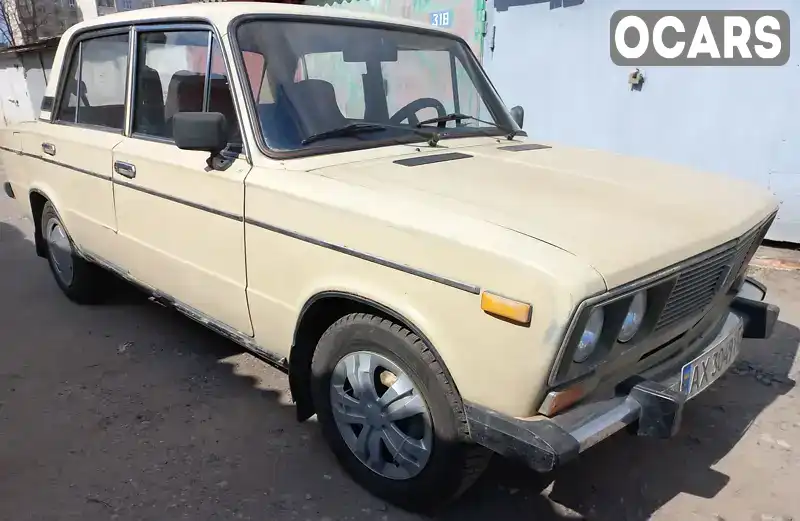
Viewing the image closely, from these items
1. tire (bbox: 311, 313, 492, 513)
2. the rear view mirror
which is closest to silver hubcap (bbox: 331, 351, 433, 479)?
tire (bbox: 311, 313, 492, 513)

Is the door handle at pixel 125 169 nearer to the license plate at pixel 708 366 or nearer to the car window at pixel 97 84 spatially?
the car window at pixel 97 84

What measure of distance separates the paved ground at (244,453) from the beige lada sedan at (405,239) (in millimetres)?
369

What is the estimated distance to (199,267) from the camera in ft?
10.2

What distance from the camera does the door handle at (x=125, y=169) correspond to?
3.44 meters

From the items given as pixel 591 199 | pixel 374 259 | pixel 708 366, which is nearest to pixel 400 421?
pixel 374 259

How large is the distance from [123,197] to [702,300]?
9.79 feet

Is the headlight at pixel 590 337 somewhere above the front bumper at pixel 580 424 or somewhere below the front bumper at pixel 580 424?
above

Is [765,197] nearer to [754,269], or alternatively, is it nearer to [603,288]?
[603,288]

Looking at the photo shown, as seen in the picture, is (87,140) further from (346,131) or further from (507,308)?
(507,308)

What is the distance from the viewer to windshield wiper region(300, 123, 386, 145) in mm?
2768

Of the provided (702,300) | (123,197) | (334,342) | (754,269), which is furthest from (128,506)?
(754,269)

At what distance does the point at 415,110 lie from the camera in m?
3.27

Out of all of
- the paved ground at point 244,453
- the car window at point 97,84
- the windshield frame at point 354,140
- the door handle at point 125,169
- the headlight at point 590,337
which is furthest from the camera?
the car window at point 97,84

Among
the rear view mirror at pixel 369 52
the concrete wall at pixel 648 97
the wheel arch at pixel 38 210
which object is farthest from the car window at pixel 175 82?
the concrete wall at pixel 648 97
